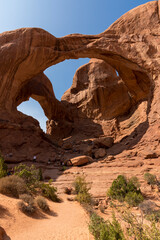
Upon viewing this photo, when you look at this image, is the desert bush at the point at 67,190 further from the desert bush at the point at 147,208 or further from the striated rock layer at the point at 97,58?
the striated rock layer at the point at 97,58

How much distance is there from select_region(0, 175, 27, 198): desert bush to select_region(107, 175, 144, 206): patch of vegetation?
4254mm

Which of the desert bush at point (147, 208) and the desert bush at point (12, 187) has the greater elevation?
the desert bush at point (12, 187)

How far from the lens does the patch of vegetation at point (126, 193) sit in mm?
6617

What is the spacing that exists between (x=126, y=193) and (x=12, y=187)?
5224 millimetres

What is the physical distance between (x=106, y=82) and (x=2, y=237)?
24484mm

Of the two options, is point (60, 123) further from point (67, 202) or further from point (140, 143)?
point (67, 202)

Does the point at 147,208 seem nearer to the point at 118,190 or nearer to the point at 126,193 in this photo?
the point at 126,193

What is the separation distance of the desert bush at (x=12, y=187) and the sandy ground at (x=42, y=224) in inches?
16.0

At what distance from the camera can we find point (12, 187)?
624cm

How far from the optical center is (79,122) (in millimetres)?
26266

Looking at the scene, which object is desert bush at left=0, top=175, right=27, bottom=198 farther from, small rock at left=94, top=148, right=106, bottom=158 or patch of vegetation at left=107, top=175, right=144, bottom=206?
small rock at left=94, top=148, right=106, bottom=158

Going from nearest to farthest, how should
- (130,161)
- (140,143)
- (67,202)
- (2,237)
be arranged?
(2,237) → (67,202) → (130,161) → (140,143)

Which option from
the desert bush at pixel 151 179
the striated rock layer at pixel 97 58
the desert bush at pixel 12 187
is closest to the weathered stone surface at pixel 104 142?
the striated rock layer at pixel 97 58

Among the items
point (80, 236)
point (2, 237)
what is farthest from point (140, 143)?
point (2, 237)
